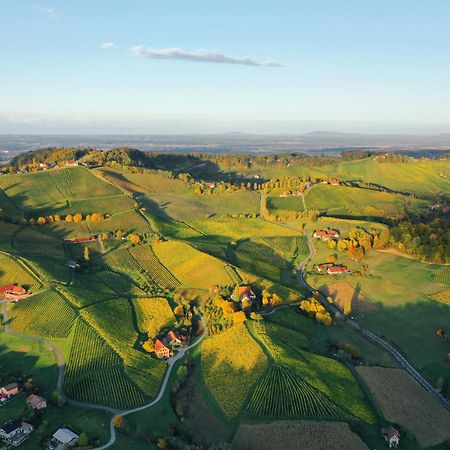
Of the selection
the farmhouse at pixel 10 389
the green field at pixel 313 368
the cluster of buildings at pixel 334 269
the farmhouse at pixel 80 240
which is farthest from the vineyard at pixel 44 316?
the cluster of buildings at pixel 334 269

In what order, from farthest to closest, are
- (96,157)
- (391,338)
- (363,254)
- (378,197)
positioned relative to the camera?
(96,157) < (378,197) < (363,254) < (391,338)

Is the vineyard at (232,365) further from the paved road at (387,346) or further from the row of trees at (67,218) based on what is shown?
the row of trees at (67,218)

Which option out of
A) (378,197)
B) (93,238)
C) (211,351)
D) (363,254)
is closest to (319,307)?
(211,351)

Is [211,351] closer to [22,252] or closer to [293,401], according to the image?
[293,401]

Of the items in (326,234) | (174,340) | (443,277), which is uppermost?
(326,234)

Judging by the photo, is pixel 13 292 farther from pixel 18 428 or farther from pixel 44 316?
pixel 18 428

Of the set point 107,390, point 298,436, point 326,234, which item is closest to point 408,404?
point 298,436
